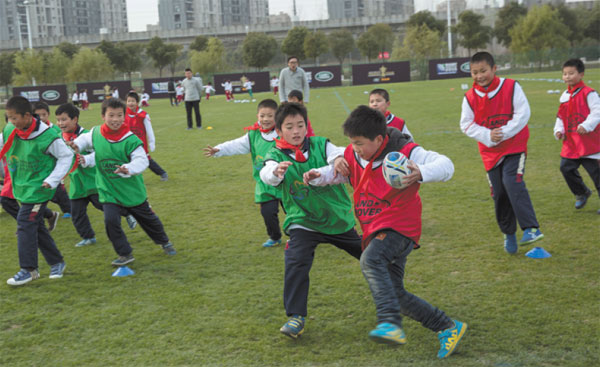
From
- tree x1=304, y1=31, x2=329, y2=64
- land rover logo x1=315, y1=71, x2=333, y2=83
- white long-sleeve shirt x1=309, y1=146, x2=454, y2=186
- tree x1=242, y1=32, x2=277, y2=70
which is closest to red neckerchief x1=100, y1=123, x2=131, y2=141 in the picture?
white long-sleeve shirt x1=309, y1=146, x2=454, y2=186

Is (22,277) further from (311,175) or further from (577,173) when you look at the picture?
(577,173)

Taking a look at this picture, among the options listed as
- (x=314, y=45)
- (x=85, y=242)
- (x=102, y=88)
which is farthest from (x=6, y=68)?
(x=85, y=242)

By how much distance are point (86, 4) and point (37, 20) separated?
16882 millimetres

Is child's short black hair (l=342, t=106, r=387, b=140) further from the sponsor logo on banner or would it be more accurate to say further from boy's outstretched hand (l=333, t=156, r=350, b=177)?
the sponsor logo on banner

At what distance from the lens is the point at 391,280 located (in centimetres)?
352

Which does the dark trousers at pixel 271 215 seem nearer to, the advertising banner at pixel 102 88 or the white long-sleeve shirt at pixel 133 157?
the white long-sleeve shirt at pixel 133 157

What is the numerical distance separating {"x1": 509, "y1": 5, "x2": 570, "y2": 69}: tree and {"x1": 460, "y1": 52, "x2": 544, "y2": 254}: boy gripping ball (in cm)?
6249

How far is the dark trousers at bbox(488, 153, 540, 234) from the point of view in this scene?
539 cm

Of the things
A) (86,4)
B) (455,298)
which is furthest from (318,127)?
(86,4)

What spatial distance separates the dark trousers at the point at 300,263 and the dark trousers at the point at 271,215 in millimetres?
1981

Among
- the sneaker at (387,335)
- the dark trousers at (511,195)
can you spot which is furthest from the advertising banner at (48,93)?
the sneaker at (387,335)

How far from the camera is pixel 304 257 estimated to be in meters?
4.07

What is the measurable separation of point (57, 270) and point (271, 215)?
2220 mm

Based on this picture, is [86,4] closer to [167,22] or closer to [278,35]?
[167,22]
